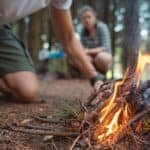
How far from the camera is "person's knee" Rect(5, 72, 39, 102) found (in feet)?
10.2

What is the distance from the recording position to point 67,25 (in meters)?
2.83

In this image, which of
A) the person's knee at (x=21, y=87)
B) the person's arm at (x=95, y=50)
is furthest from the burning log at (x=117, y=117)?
the person's arm at (x=95, y=50)

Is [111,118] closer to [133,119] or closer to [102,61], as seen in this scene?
[133,119]

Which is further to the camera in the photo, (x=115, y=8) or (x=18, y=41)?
(x=115, y=8)

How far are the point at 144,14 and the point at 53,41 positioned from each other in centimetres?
173

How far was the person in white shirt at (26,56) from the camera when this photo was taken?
2738 mm

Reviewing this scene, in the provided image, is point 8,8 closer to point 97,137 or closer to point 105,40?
point 97,137

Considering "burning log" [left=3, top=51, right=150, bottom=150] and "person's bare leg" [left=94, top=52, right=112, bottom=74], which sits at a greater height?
"burning log" [left=3, top=51, right=150, bottom=150]

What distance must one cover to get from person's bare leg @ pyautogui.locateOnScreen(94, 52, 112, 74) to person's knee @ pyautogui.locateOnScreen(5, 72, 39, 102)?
185 cm

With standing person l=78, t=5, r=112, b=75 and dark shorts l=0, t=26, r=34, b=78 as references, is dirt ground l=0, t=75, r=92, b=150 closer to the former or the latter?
dark shorts l=0, t=26, r=34, b=78

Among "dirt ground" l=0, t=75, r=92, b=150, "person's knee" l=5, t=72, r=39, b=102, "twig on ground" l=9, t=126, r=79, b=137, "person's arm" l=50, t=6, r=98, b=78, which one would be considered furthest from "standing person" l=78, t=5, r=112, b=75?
"twig on ground" l=9, t=126, r=79, b=137

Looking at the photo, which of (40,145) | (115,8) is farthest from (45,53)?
(40,145)

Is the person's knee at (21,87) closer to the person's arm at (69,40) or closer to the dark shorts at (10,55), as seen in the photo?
the dark shorts at (10,55)

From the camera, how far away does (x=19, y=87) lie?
10.3 ft
